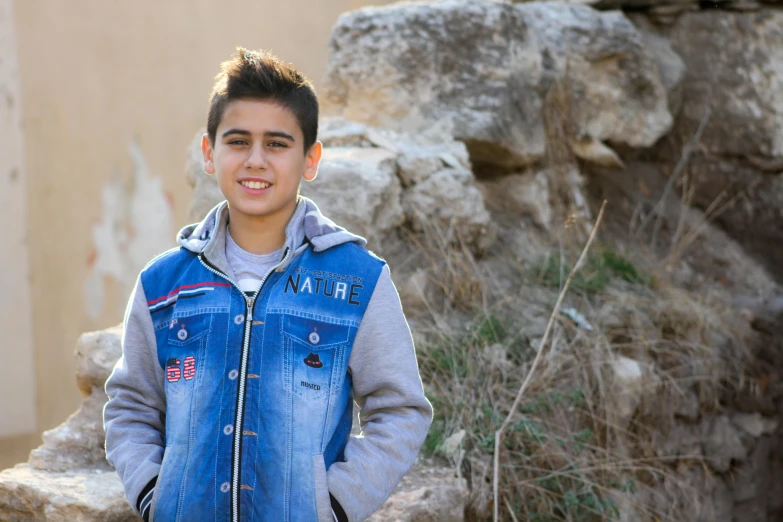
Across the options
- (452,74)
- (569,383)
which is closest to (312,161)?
(569,383)

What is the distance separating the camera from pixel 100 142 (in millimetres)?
5758

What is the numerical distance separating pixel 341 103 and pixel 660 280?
150 centimetres

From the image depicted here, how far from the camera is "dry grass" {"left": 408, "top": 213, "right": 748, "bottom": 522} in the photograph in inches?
104

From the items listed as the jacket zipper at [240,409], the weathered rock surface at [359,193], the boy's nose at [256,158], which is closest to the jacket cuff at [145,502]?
the jacket zipper at [240,409]

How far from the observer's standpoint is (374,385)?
159 cm

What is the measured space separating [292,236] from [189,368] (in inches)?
11.7

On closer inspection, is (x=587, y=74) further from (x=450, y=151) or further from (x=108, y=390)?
(x=108, y=390)

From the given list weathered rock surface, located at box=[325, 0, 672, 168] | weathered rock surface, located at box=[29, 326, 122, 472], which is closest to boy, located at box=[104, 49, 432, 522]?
weathered rock surface, located at box=[29, 326, 122, 472]

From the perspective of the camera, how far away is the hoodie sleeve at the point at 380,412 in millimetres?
1538

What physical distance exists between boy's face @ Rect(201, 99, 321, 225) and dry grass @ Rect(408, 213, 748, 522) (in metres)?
1.20

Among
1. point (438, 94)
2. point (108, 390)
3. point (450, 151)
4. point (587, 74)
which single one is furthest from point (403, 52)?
point (108, 390)

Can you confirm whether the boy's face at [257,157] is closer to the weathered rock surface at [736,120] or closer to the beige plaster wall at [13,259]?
the weathered rock surface at [736,120]

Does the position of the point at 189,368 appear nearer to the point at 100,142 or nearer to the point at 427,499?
the point at 427,499

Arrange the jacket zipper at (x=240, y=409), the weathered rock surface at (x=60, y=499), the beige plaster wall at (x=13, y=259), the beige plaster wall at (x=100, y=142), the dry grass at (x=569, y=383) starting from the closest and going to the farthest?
1. the jacket zipper at (x=240, y=409)
2. the weathered rock surface at (x=60, y=499)
3. the dry grass at (x=569, y=383)
4. the beige plaster wall at (x=13, y=259)
5. the beige plaster wall at (x=100, y=142)
